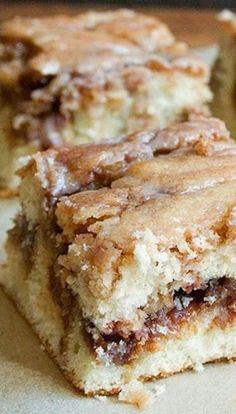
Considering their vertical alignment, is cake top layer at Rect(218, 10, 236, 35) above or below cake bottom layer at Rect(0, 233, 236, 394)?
above

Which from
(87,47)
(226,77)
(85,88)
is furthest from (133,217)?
(226,77)

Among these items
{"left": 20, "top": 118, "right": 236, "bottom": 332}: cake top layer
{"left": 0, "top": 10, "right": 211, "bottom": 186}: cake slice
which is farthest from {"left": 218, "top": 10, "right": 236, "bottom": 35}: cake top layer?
{"left": 20, "top": 118, "right": 236, "bottom": 332}: cake top layer

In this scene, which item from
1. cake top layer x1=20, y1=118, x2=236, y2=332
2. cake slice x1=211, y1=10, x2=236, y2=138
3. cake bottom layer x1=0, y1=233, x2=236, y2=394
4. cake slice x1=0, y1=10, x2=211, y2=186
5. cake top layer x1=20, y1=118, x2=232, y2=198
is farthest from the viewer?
cake slice x1=211, y1=10, x2=236, y2=138

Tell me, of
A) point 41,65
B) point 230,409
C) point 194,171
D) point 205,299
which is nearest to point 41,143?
point 41,65

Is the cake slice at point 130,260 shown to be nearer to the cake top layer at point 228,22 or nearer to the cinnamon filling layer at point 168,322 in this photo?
the cinnamon filling layer at point 168,322

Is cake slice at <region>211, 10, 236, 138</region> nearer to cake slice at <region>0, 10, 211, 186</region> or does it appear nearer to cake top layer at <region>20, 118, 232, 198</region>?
cake slice at <region>0, 10, 211, 186</region>

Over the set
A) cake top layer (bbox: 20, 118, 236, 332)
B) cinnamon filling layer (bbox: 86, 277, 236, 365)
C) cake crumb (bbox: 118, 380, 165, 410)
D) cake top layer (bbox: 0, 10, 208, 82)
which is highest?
cake top layer (bbox: 20, 118, 236, 332)

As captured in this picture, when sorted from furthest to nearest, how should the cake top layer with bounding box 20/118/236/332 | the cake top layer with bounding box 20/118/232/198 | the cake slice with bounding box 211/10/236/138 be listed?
the cake slice with bounding box 211/10/236/138
the cake top layer with bounding box 20/118/232/198
the cake top layer with bounding box 20/118/236/332
